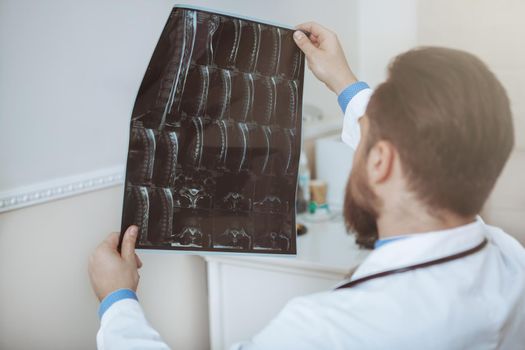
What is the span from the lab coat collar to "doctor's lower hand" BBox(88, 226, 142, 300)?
0.41 m

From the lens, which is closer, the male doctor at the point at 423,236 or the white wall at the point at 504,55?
the male doctor at the point at 423,236

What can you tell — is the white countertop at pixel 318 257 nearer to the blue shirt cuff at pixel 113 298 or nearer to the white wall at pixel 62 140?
the white wall at pixel 62 140

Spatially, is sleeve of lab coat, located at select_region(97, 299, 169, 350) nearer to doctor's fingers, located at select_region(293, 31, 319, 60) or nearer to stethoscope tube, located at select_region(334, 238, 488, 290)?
stethoscope tube, located at select_region(334, 238, 488, 290)

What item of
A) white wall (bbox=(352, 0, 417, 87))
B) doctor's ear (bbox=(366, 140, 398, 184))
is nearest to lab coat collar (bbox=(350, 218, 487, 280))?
doctor's ear (bbox=(366, 140, 398, 184))

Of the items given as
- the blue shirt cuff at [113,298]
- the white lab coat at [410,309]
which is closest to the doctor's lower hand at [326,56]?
the white lab coat at [410,309]

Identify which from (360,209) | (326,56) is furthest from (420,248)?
(326,56)

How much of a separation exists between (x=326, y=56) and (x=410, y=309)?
62 centimetres

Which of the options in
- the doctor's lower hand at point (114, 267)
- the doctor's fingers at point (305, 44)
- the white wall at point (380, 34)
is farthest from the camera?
the white wall at point (380, 34)

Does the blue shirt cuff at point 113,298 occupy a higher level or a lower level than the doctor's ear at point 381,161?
lower

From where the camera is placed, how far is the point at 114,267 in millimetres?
1024

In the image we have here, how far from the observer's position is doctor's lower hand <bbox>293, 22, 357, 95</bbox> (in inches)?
48.0

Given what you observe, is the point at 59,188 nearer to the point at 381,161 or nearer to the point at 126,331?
the point at 126,331

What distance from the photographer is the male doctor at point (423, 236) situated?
2.64 ft

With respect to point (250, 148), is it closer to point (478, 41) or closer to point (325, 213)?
point (325, 213)
